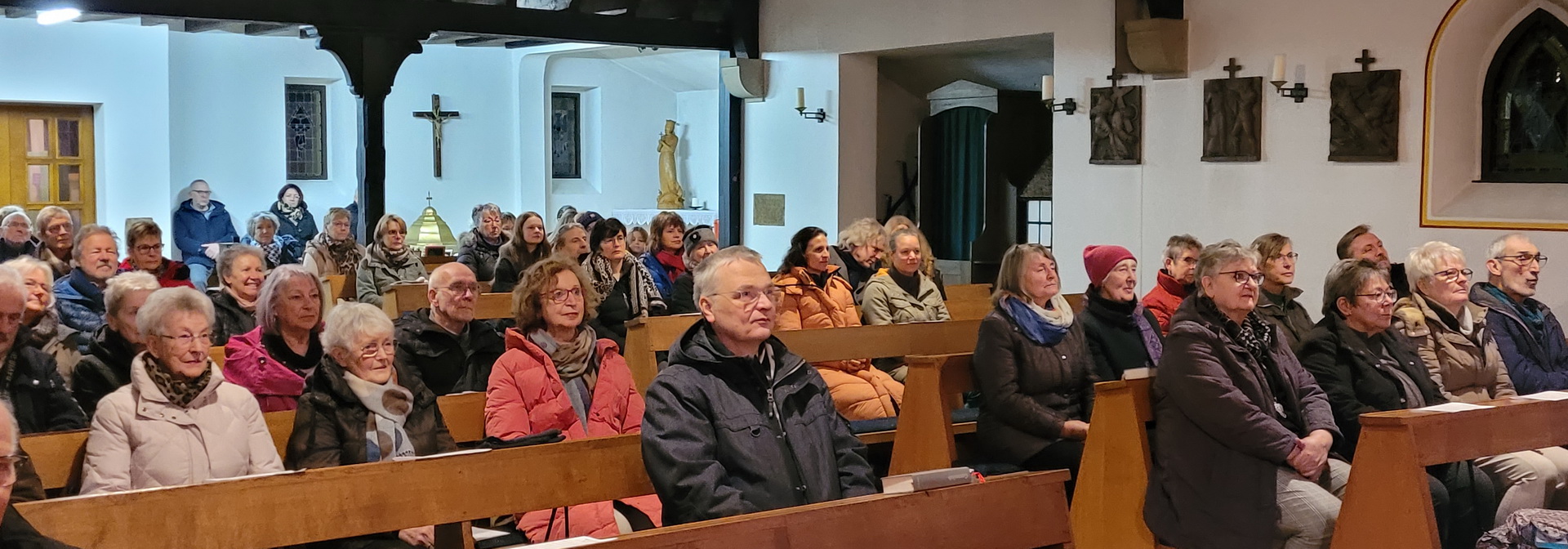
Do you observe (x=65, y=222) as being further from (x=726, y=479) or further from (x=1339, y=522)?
(x=1339, y=522)

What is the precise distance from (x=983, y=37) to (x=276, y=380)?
7292mm

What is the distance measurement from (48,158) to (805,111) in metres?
6.94

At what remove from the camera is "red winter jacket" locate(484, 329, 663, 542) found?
3973 millimetres

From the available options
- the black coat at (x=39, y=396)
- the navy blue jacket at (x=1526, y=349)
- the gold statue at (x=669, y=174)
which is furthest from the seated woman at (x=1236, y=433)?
the gold statue at (x=669, y=174)

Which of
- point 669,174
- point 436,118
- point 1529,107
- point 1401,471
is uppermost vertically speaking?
point 436,118

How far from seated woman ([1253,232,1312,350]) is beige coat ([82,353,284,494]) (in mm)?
3897

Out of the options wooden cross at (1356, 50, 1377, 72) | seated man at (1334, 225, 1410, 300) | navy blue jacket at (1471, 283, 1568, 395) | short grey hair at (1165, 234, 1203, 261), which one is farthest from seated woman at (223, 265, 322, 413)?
wooden cross at (1356, 50, 1377, 72)

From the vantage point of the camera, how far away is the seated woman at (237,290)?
5.39 metres

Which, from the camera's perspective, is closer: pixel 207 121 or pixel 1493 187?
pixel 1493 187

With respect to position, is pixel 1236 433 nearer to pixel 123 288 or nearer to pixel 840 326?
pixel 840 326

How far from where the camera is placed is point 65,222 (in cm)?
754

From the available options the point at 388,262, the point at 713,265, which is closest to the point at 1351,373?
the point at 713,265

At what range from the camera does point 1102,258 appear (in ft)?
17.2

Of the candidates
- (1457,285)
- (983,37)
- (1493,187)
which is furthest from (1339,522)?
(983,37)
